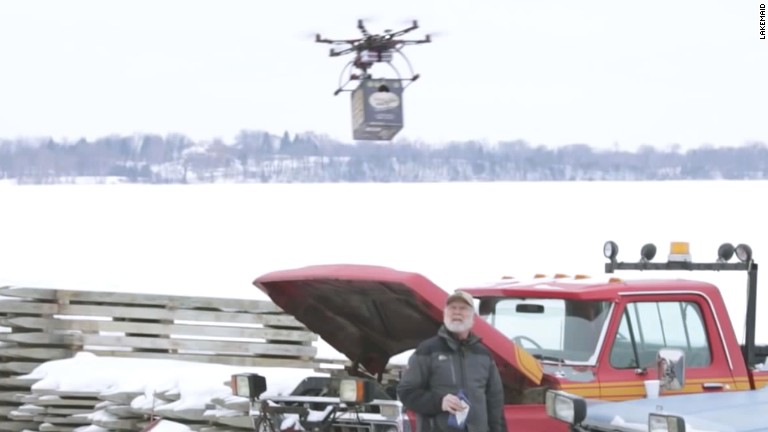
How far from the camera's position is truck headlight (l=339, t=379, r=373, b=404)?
7840mm

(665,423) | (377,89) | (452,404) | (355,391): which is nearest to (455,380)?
(452,404)

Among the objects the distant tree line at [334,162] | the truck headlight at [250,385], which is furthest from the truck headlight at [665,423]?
the distant tree line at [334,162]

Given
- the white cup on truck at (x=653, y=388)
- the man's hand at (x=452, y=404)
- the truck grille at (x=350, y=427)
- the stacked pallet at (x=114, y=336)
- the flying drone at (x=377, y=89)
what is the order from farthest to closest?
the flying drone at (x=377, y=89) → the stacked pallet at (x=114, y=336) → the white cup on truck at (x=653, y=388) → the truck grille at (x=350, y=427) → the man's hand at (x=452, y=404)

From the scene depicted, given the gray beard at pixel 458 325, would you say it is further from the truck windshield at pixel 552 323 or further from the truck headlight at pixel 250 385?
the truck headlight at pixel 250 385

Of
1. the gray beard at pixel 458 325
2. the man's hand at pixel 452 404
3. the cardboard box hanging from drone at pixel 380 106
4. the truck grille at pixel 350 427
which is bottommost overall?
the truck grille at pixel 350 427

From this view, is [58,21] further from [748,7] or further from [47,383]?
[47,383]

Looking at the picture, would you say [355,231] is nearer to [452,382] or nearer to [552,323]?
[552,323]

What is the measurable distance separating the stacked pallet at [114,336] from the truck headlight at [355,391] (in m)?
4.73

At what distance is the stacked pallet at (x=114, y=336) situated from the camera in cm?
1280

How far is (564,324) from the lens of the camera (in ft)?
28.8

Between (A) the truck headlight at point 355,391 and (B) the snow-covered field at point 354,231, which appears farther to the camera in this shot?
(B) the snow-covered field at point 354,231

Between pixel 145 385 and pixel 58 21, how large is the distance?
321 ft

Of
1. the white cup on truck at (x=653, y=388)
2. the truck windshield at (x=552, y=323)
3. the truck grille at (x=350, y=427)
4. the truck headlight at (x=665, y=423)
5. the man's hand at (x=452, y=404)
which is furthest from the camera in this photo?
the truck windshield at (x=552, y=323)

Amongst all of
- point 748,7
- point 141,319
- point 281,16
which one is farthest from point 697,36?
point 141,319
